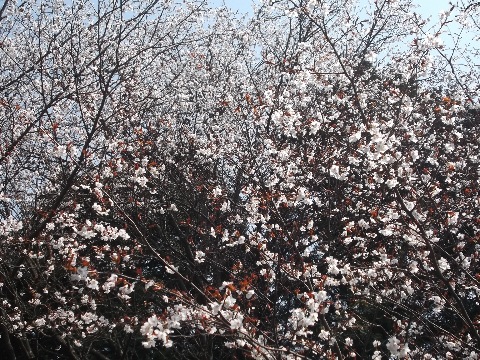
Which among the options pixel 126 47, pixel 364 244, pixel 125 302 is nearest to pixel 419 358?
pixel 364 244

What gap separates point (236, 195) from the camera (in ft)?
31.7

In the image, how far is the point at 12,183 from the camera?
9766mm

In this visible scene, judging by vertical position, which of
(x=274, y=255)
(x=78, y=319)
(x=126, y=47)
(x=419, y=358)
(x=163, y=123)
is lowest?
(x=78, y=319)

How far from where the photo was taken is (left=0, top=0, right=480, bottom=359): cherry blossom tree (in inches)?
206

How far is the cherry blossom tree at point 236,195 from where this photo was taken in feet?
17.2

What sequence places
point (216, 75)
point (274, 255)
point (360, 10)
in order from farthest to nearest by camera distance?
1. point (216, 75)
2. point (360, 10)
3. point (274, 255)

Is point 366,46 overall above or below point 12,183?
above

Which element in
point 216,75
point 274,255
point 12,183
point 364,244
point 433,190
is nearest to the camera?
point 433,190

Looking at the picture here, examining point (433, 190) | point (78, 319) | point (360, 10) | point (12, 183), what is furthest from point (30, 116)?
point (360, 10)

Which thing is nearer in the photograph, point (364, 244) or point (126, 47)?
point (364, 244)

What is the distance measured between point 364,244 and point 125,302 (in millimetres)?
3747

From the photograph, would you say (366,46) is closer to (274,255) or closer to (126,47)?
(126,47)

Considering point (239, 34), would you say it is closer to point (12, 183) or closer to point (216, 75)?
point (216, 75)

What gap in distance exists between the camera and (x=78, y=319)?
24.1 ft
